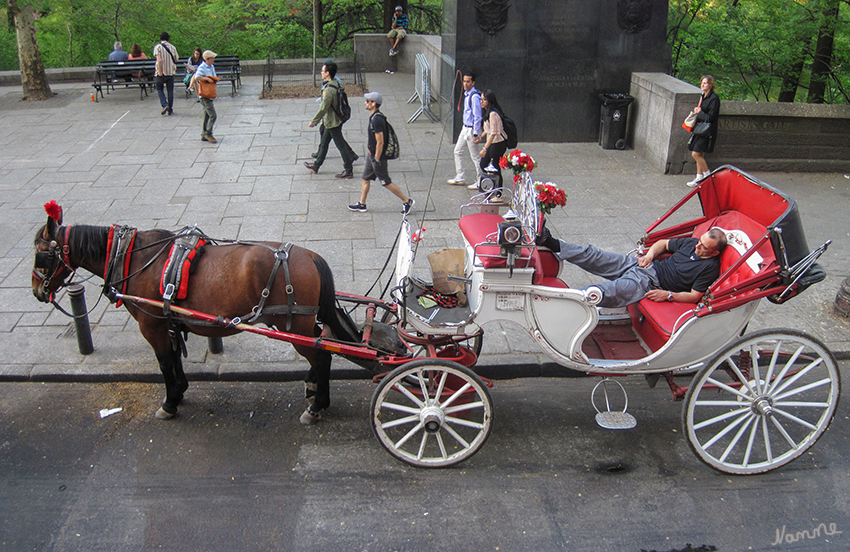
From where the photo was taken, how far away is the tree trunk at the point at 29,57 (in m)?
15.0

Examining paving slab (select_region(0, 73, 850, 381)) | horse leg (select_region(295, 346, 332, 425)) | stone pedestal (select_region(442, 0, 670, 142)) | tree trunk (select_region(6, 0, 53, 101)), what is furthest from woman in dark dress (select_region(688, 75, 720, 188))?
tree trunk (select_region(6, 0, 53, 101))

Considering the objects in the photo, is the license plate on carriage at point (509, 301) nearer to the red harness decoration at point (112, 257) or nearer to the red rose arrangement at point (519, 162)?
the red rose arrangement at point (519, 162)

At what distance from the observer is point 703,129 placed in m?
10.0

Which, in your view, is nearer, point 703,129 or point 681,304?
point 681,304

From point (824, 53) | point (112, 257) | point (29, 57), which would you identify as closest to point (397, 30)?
point (29, 57)

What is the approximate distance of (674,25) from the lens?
54.8ft

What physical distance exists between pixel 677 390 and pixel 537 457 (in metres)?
1.15

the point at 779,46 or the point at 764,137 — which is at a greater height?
the point at 779,46

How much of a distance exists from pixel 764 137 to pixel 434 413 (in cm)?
936

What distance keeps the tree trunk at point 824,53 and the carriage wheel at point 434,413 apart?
35.3 feet

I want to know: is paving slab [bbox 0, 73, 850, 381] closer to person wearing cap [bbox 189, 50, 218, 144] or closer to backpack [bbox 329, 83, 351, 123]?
person wearing cap [bbox 189, 50, 218, 144]

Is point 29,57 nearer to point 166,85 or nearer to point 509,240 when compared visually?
point 166,85

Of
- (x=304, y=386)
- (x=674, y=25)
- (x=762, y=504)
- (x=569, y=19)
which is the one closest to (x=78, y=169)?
(x=304, y=386)

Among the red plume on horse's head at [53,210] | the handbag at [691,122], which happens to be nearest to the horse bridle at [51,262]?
the red plume on horse's head at [53,210]
